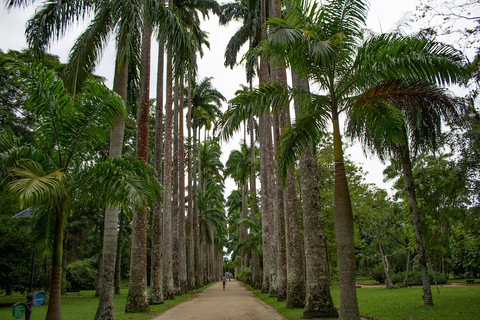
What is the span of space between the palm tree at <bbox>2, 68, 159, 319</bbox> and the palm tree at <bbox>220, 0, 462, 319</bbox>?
9.87 feet

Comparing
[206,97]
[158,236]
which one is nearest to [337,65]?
[158,236]

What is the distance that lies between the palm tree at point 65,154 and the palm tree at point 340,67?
301cm

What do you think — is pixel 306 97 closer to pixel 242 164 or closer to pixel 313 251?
pixel 313 251

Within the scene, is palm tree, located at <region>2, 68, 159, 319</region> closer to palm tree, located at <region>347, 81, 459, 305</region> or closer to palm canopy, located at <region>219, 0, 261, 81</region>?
palm tree, located at <region>347, 81, 459, 305</region>

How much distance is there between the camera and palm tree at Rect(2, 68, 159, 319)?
7.33 m

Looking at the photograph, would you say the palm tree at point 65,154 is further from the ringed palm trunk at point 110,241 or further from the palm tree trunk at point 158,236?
the palm tree trunk at point 158,236

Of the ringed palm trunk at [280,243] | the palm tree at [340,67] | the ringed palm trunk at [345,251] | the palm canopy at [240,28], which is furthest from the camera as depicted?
the palm canopy at [240,28]

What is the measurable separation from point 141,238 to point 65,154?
619 cm

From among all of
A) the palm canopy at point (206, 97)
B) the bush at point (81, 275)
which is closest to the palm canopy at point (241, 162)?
the palm canopy at point (206, 97)

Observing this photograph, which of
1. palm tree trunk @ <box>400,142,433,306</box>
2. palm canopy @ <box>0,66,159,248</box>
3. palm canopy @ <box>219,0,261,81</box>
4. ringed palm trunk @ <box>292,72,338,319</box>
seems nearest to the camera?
palm canopy @ <box>0,66,159,248</box>

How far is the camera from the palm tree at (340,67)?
7.10m

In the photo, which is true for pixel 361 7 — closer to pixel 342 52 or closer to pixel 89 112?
pixel 342 52

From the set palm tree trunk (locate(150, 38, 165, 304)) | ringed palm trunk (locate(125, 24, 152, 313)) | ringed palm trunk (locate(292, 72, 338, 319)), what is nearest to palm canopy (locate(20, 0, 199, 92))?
ringed palm trunk (locate(125, 24, 152, 313))

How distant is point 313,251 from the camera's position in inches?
393
